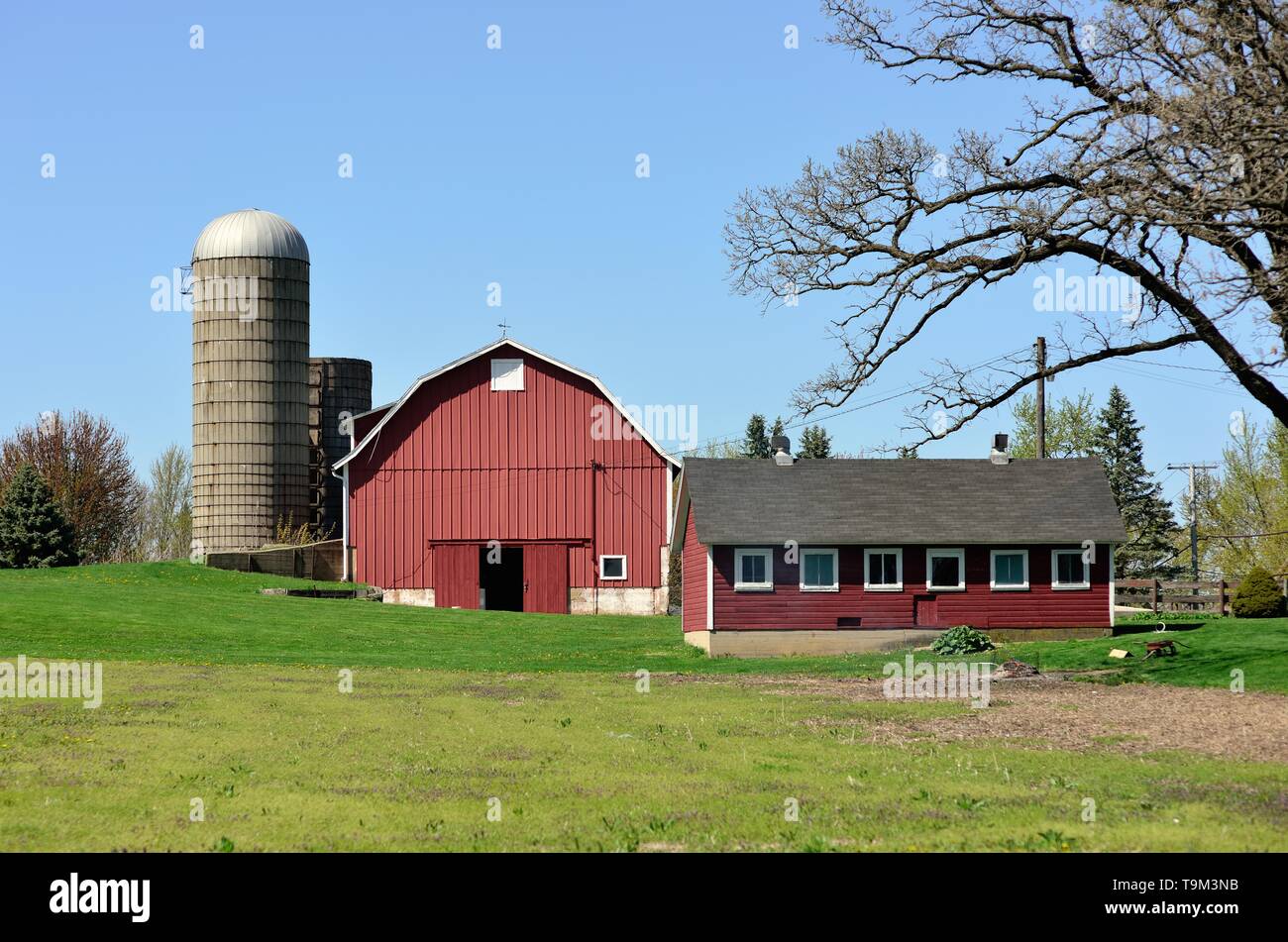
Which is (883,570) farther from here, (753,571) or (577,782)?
(577,782)

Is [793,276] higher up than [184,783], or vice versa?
[793,276]

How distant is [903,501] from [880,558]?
2621 millimetres

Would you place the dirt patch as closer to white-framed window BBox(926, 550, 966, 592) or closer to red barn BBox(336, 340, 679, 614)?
white-framed window BBox(926, 550, 966, 592)

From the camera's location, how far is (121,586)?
2124 inches

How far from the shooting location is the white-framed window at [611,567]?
6028 centimetres

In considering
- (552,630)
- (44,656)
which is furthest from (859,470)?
(44,656)

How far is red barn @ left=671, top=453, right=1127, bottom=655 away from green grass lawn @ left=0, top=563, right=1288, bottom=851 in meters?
6.08

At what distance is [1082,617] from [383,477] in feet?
98.8

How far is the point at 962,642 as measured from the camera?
129 feet

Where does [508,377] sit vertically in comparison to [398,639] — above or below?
above

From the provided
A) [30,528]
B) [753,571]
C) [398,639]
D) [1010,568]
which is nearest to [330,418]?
[30,528]

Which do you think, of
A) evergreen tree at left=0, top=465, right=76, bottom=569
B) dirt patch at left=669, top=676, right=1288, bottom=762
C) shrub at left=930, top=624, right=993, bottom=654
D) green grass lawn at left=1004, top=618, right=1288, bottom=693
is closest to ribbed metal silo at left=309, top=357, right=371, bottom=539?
evergreen tree at left=0, top=465, right=76, bottom=569

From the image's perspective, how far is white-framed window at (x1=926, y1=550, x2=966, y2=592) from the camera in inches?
1761
